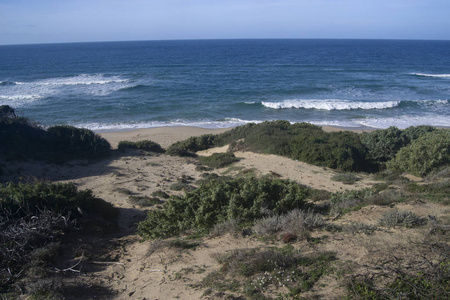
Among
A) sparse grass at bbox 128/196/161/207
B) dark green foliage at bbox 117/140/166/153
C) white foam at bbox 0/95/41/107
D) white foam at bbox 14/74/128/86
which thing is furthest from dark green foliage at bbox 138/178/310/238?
white foam at bbox 14/74/128/86

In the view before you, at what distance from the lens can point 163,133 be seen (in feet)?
78.5

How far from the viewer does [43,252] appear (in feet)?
18.5

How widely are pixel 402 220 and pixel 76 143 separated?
15.0 metres

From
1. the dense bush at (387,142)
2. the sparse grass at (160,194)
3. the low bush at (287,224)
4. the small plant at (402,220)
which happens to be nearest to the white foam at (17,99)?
the sparse grass at (160,194)

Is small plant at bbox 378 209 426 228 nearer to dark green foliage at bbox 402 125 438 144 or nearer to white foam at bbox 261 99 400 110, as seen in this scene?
dark green foliage at bbox 402 125 438 144

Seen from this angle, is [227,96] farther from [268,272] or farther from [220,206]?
[268,272]

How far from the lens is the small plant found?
244 inches

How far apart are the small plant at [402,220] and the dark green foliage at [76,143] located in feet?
45.1

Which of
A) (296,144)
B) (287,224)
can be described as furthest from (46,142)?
(287,224)

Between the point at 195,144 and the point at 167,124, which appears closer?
the point at 195,144

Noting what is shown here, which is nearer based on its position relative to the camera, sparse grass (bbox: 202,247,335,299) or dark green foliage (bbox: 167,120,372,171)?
sparse grass (bbox: 202,247,335,299)

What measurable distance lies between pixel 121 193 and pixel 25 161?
19.5 feet

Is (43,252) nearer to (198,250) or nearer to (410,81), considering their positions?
(198,250)

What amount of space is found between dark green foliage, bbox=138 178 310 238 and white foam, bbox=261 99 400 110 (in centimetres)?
2490
